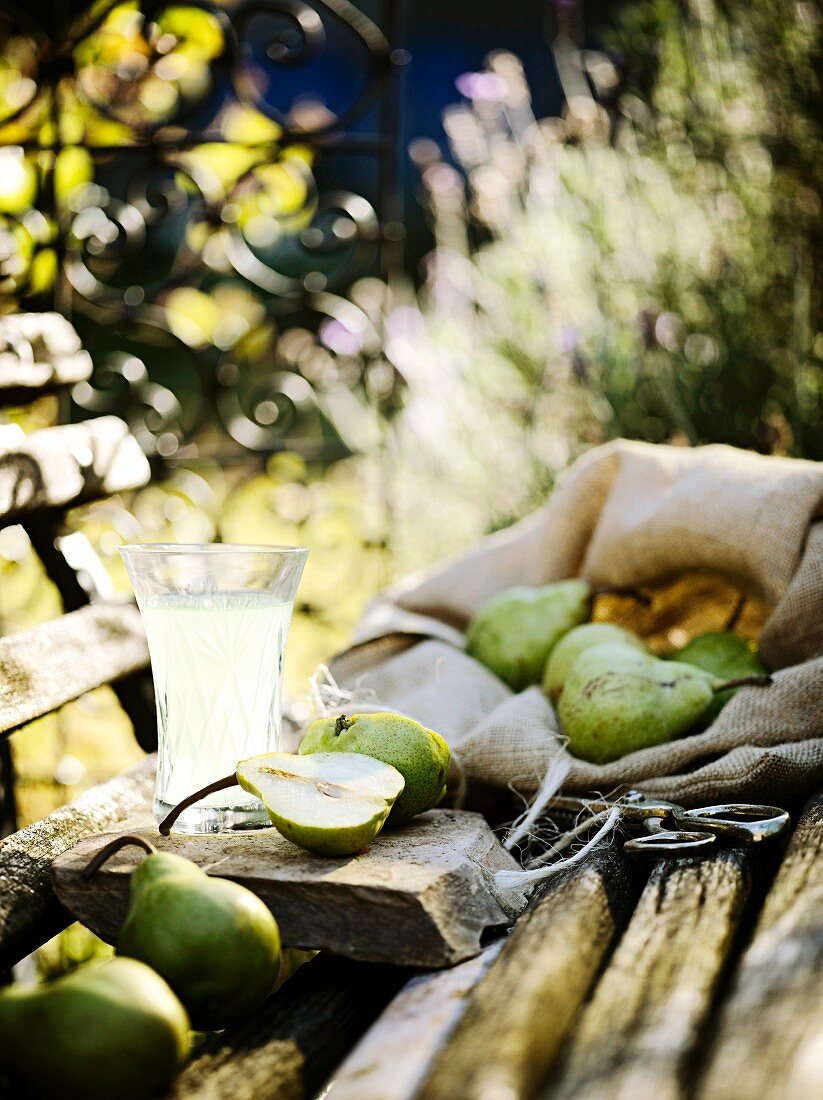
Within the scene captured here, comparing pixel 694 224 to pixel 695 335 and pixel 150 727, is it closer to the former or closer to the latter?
pixel 695 335

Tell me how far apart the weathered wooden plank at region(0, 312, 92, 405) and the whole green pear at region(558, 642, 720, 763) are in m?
1.06

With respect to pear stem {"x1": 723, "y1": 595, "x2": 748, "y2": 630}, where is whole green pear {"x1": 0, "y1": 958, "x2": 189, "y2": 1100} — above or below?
above

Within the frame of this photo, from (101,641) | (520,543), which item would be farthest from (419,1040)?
(520,543)

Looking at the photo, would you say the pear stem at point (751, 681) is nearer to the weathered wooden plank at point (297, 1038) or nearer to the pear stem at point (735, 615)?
the pear stem at point (735, 615)

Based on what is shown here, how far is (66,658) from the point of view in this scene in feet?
4.91

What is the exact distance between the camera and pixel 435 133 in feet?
20.6

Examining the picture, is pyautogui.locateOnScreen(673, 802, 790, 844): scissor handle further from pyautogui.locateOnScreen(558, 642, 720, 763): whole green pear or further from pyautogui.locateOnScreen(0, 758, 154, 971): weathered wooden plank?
pyautogui.locateOnScreen(0, 758, 154, 971): weathered wooden plank

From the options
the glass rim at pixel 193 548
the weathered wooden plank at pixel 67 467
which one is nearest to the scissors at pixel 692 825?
the glass rim at pixel 193 548

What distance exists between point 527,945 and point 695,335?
237cm

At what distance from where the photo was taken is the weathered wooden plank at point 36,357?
1820 mm

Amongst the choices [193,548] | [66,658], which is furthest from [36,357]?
[193,548]

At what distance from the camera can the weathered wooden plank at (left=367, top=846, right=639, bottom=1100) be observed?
685 millimetres

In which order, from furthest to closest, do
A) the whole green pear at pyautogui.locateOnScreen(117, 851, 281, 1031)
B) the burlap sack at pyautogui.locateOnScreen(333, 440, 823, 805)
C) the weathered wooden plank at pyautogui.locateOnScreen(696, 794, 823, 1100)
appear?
the burlap sack at pyautogui.locateOnScreen(333, 440, 823, 805)
the whole green pear at pyautogui.locateOnScreen(117, 851, 281, 1031)
the weathered wooden plank at pyautogui.locateOnScreen(696, 794, 823, 1100)

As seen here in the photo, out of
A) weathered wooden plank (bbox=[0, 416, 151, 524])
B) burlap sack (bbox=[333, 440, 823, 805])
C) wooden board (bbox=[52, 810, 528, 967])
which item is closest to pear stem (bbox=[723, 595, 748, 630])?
burlap sack (bbox=[333, 440, 823, 805])
